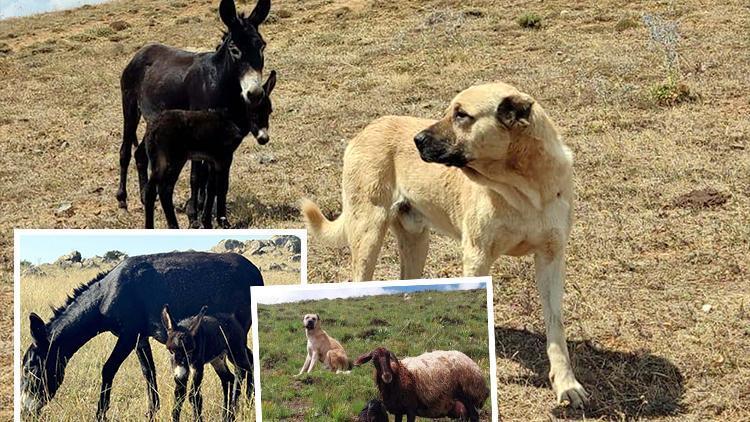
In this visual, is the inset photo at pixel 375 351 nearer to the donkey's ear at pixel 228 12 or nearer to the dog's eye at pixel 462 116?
the dog's eye at pixel 462 116

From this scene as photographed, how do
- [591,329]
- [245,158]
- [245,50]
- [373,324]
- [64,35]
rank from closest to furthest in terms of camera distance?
[373,324]
[591,329]
[245,50]
[245,158]
[64,35]

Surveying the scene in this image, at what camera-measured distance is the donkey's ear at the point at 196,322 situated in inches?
168

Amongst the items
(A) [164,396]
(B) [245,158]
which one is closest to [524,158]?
(A) [164,396]

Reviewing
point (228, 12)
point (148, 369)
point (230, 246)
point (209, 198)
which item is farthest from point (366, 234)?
point (228, 12)

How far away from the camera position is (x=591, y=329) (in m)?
5.74

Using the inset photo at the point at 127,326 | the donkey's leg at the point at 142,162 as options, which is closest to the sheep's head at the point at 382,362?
the inset photo at the point at 127,326

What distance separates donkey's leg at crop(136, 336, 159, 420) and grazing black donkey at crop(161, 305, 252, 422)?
0.13 m

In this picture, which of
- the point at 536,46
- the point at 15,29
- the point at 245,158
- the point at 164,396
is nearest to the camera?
the point at 164,396

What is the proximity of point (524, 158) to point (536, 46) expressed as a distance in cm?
1223

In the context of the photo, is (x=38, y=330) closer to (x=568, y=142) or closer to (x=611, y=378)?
(x=611, y=378)

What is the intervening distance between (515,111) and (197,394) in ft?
6.95

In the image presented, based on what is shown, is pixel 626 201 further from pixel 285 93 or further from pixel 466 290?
pixel 285 93

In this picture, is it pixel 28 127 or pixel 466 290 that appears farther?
pixel 28 127

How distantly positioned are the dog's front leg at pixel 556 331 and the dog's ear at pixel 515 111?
836mm
